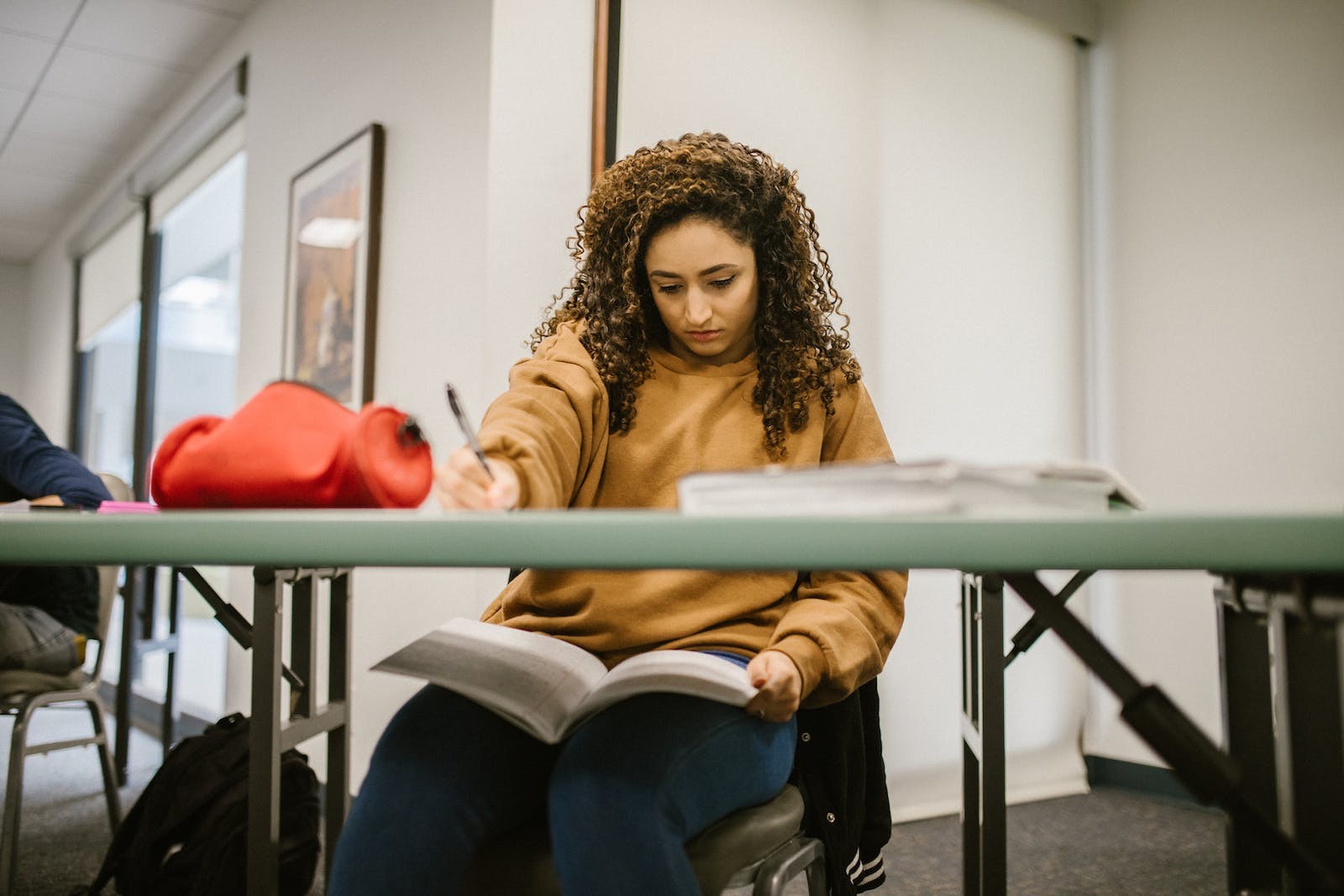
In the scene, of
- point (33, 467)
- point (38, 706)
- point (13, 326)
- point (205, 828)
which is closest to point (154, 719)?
point (38, 706)

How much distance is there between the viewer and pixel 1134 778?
243 centimetres

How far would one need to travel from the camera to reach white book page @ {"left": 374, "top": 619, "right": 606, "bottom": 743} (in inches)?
28.7

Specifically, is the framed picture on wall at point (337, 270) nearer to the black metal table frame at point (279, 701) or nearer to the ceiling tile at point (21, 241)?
the black metal table frame at point (279, 701)

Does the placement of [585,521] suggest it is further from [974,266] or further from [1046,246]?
[1046,246]

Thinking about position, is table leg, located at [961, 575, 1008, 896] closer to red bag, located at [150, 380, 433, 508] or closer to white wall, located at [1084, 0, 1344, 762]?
red bag, located at [150, 380, 433, 508]

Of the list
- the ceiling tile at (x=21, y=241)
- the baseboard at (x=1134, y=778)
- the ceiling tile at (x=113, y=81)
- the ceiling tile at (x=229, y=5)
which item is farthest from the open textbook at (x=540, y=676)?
the ceiling tile at (x=21, y=241)

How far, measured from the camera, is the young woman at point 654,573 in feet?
2.33

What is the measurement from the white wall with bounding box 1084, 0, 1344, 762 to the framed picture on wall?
2.01m

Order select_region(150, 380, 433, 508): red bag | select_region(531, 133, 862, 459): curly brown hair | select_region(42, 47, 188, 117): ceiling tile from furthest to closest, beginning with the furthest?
select_region(42, 47, 188, 117): ceiling tile → select_region(531, 133, 862, 459): curly brown hair → select_region(150, 380, 433, 508): red bag

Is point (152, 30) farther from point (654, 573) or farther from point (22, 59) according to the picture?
point (654, 573)

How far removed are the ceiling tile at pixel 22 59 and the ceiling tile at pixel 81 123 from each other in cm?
12

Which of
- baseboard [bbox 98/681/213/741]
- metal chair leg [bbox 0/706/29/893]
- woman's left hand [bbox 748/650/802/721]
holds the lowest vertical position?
baseboard [bbox 98/681/213/741]

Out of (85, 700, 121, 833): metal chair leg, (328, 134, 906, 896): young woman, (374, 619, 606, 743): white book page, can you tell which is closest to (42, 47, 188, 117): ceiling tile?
(85, 700, 121, 833): metal chair leg

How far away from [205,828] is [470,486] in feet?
3.18
